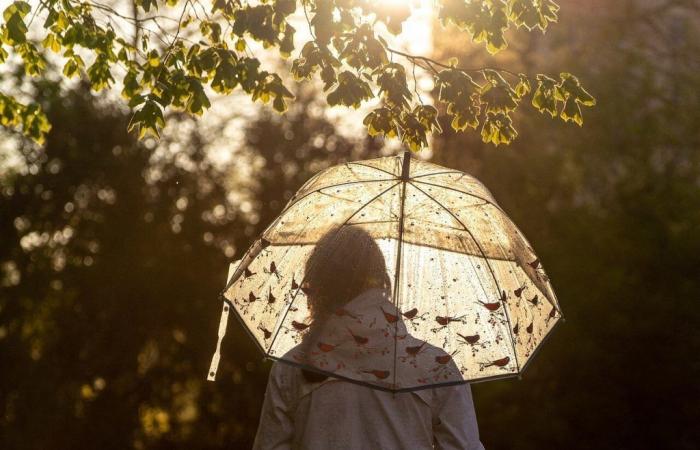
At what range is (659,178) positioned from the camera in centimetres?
1337

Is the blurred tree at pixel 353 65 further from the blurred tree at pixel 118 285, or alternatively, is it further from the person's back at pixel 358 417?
the blurred tree at pixel 118 285

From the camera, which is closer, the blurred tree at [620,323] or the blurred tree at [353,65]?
the blurred tree at [353,65]

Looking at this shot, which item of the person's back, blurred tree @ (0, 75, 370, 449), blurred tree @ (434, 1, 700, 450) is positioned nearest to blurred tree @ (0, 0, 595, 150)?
the person's back

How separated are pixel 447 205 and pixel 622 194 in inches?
355

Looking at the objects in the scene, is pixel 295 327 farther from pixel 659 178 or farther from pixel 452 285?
pixel 659 178

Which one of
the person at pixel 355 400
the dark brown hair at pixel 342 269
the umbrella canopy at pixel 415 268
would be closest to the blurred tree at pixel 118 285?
the umbrella canopy at pixel 415 268

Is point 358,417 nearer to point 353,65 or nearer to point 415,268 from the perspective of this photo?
point 415,268

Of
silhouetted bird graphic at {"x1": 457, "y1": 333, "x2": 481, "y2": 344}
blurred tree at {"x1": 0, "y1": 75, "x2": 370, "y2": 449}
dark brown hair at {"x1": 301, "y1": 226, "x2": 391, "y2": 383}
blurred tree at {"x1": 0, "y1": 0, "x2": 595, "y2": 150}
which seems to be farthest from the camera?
blurred tree at {"x1": 0, "y1": 75, "x2": 370, "y2": 449}

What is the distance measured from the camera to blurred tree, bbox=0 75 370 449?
15.3 meters

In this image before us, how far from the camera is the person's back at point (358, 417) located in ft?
13.0

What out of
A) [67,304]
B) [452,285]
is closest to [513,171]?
[67,304]

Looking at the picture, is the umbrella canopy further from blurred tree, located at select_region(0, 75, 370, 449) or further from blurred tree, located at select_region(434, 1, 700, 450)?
blurred tree, located at select_region(0, 75, 370, 449)

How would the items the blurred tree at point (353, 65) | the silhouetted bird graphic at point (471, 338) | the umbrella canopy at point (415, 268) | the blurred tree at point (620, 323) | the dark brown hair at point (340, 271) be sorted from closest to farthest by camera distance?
1. the dark brown hair at point (340, 271)
2. the umbrella canopy at point (415, 268)
3. the silhouetted bird graphic at point (471, 338)
4. the blurred tree at point (353, 65)
5. the blurred tree at point (620, 323)

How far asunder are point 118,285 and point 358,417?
12005mm
